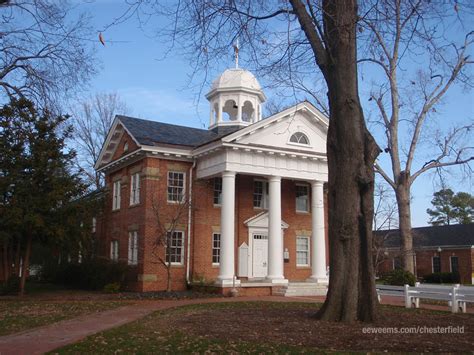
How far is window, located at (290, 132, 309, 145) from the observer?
1019 inches

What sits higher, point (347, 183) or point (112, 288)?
point (347, 183)

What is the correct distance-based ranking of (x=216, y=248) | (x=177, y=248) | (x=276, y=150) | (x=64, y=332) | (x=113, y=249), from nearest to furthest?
(x=64, y=332), (x=276, y=150), (x=177, y=248), (x=216, y=248), (x=113, y=249)

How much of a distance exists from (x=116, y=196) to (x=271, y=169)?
31.7ft

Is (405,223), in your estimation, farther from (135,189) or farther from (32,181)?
(32,181)

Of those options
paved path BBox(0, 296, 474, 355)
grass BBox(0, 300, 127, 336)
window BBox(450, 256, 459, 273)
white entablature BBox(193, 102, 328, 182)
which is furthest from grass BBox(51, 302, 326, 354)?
window BBox(450, 256, 459, 273)

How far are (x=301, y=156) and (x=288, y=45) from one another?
13.6 m

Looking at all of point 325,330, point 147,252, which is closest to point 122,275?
point 147,252

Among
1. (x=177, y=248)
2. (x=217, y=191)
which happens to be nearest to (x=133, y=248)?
(x=177, y=248)

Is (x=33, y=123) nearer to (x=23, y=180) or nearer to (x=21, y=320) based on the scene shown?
(x=23, y=180)

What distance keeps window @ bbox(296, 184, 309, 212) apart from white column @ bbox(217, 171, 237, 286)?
248 inches

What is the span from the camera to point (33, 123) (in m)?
21.5

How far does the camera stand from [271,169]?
81.3ft

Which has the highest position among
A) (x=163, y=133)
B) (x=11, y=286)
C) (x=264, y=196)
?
(x=163, y=133)

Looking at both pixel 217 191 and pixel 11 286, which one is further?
pixel 217 191
